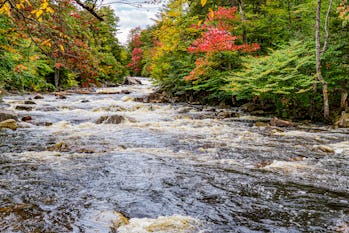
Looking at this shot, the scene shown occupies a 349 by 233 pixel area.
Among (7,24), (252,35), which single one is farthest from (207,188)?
(252,35)

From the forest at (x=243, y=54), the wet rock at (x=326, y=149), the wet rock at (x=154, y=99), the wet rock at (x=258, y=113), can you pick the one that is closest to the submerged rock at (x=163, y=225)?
the forest at (x=243, y=54)

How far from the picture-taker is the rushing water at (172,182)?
11.8ft

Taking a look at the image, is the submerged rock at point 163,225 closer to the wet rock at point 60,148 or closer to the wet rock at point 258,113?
the wet rock at point 60,148

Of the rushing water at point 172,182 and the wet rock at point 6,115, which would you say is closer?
the rushing water at point 172,182

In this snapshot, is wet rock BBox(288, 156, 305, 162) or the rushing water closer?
the rushing water

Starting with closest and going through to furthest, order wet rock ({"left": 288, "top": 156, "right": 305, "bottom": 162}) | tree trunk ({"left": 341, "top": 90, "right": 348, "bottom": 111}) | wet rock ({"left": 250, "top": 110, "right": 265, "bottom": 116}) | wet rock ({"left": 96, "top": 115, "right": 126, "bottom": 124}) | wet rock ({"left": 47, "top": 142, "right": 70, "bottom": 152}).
→ 1. wet rock ({"left": 288, "top": 156, "right": 305, "bottom": 162})
2. wet rock ({"left": 47, "top": 142, "right": 70, "bottom": 152})
3. wet rock ({"left": 96, "top": 115, "right": 126, "bottom": 124})
4. tree trunk ({"left": 341, "top": 90, "right": 348, "bottom": 111})
5. wet rock ({"left": 250, "top": 110, "right": 265, "bottom": 116})

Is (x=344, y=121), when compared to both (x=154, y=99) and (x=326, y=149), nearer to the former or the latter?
(x=326, y=149)

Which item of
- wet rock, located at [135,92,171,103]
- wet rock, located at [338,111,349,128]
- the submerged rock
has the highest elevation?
wet rock, located at [135,92,171,103]

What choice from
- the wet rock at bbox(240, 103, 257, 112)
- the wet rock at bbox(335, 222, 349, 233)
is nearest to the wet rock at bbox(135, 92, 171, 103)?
the wet rock at bbox(240, 103, 257, 112)

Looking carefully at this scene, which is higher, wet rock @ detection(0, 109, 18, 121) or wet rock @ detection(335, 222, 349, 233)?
wet rock @ detection(0, 109, 18, 121)

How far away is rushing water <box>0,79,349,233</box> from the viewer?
3.60 metres

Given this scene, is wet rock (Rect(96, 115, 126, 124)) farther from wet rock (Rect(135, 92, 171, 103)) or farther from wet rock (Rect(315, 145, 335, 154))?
wet rock (Rect(135, 92, 171, 103))

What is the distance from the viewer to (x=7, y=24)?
589 centimetres

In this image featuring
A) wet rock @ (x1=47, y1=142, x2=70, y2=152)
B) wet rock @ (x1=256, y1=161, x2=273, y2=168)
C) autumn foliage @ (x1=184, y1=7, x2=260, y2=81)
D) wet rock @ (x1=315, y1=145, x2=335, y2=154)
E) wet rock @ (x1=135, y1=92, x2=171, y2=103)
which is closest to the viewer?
wet rock @ (x1=256, y1=161, x2=273, y2=168)
